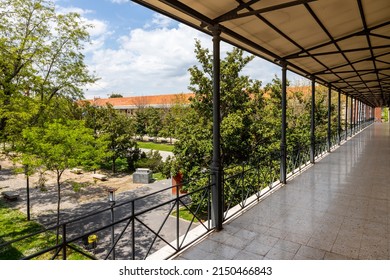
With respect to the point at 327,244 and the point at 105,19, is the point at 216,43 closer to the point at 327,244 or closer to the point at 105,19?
the point at 327,244

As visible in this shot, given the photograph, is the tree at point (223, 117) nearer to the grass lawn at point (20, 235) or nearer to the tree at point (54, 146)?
the tree at point (54, 146)

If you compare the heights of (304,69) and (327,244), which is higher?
(304,69)

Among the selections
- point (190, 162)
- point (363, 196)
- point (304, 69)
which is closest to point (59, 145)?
point (190, 162)

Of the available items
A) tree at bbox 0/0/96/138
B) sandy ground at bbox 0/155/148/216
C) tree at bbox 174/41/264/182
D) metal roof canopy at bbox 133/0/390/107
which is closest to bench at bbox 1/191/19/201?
sandy ground at bbox 0/155/148/216

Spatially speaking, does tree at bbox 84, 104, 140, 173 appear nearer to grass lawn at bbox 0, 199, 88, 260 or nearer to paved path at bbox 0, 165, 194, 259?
paved path at bbox 0, 165, 194, 259

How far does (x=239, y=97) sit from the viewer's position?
48.1 ft

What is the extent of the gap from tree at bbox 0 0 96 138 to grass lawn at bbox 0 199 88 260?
4930 mm

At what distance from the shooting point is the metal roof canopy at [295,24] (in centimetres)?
418

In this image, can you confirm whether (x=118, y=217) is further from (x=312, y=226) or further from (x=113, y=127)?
(x=113, y=127)

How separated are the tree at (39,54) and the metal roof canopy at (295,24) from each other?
10.7m

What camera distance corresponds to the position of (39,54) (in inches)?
524

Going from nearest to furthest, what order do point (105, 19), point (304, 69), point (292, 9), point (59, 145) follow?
point (292, 9)
point (105, 19)
point (304, 69)
point (59, 145)

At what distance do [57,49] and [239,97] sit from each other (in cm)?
1050
